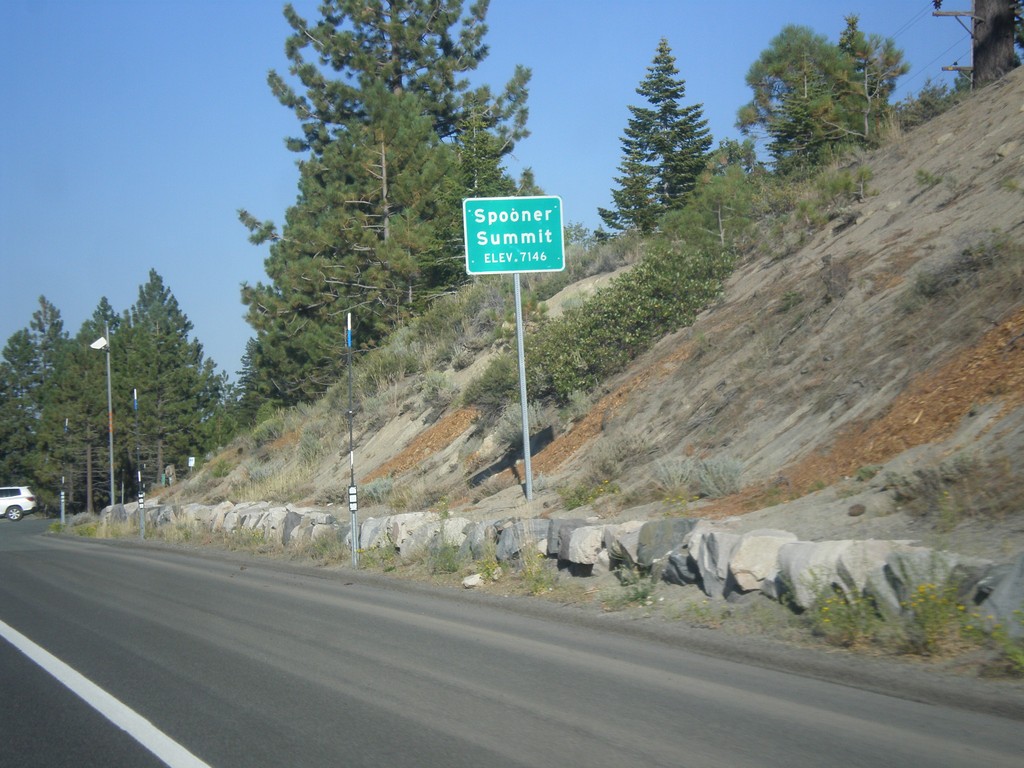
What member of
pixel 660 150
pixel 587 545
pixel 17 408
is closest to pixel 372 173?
pixel 660 150

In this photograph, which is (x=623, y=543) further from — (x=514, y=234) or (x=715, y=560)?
(x=514, y=234)

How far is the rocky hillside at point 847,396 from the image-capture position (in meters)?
10.5

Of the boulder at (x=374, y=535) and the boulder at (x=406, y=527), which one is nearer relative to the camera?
the boulder at (x=406, y=527)

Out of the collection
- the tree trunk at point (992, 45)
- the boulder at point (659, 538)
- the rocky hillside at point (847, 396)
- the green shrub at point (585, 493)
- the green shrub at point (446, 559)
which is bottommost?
the green shrub at point (446, 559)

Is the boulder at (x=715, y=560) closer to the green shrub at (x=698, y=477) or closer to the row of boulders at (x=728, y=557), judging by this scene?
the row of boulders at (x=728, y=557)

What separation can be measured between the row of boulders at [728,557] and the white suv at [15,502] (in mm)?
56580

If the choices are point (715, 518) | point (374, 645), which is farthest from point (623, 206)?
point (374, 645)

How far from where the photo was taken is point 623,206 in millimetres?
44562

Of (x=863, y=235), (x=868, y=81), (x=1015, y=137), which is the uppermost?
(x=868, y=81)

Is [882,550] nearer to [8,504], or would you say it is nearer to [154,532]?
[154,532]

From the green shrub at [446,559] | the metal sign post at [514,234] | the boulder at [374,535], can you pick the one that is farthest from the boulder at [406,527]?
the metal sign post at [514,234]

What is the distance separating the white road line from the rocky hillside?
6.62 meters

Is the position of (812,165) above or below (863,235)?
above

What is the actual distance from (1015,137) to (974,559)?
13136 mm
